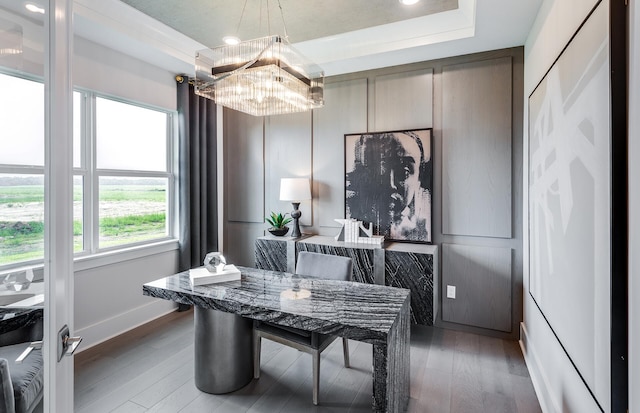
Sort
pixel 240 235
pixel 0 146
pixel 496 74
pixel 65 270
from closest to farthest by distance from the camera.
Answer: pixel 0 146 < pixel 65 270 < pixel 496 74 < pixel 240 235

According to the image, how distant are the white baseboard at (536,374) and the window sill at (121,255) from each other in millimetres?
3476

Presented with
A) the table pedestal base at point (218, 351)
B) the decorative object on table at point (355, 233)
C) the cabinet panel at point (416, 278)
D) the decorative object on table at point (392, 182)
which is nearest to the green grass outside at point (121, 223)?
the table pedestal base at point (218, 351)

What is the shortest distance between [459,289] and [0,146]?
3.29 meters

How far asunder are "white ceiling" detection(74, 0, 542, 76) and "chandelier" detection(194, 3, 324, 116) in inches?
34.1

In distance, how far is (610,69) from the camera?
106cm

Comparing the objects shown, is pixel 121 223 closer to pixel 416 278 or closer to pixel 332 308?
pixel 332 308

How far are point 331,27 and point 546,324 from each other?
2841 mm

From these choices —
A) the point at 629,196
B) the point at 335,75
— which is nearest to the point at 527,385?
the point at 629,196

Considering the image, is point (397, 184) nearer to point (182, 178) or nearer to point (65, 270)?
point (182, 178)

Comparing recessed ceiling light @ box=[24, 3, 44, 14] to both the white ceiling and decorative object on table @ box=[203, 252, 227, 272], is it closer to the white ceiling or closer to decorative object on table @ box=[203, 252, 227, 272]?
decorative object on table @ box=[203, 252, 227, 272]

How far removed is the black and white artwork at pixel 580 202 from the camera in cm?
112

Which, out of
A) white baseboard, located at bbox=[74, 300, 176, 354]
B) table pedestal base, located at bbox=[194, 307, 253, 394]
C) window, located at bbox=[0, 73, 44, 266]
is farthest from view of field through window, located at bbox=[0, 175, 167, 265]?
window, located at bbox=[0, 73, 44, 266]

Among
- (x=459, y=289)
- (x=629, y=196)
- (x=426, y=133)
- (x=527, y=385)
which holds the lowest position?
(x=527, y=385)

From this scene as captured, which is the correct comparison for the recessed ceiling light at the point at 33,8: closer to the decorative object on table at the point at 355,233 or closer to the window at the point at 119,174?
the window at the point at 119,174
